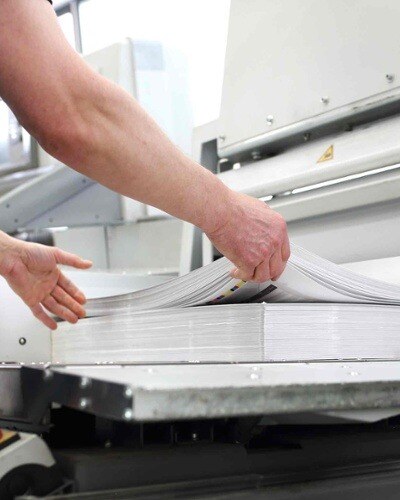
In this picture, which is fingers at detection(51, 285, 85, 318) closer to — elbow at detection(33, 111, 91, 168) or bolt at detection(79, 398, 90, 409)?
elbow at detection(33, 111, 91, 168)

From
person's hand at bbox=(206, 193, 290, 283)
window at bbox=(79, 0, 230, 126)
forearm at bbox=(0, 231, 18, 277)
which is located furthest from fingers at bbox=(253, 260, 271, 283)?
window at bbox=(79, 0, 230, 126)

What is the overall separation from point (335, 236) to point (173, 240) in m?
1.20

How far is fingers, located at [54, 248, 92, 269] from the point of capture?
5.87 ft

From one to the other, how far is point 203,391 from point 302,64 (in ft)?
4.49

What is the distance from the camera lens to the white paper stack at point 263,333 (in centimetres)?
131

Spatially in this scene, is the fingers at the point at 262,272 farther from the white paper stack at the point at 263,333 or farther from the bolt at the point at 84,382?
the bolt at the point at 84,382

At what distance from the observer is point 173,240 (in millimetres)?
3033

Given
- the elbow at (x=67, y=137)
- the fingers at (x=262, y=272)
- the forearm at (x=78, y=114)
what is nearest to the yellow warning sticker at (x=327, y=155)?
the fingers at (x=262, y=272)

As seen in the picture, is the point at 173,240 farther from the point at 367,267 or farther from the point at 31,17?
the point at 31,17

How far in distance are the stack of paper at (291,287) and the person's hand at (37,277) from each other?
1.33ft

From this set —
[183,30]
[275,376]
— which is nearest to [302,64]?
[275,376]

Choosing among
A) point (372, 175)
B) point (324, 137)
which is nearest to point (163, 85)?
point (324, 137)

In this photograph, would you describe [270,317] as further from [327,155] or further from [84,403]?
[327,155]

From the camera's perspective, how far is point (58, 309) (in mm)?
1806
